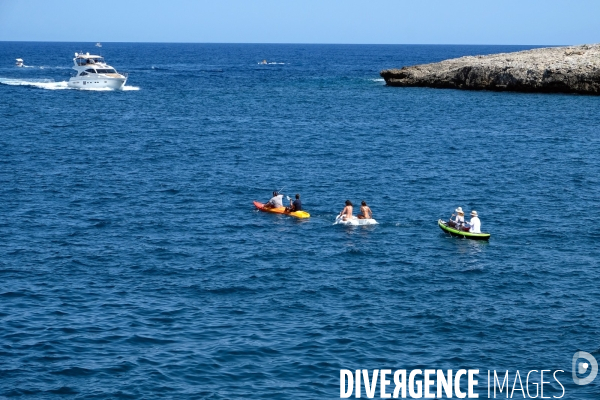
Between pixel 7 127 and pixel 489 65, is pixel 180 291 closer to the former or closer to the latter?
pixel 7 127

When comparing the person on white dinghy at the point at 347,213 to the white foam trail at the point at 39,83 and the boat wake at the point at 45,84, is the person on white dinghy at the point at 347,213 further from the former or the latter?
the white foam trail at the point at 39,83

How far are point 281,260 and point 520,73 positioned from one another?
76236mm

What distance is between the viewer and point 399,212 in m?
44.1

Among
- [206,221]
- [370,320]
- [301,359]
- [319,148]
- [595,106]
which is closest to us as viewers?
[301,359]

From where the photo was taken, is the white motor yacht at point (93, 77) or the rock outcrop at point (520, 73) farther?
the white motor yacht at point (93, 77)

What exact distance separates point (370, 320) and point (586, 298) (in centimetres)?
866

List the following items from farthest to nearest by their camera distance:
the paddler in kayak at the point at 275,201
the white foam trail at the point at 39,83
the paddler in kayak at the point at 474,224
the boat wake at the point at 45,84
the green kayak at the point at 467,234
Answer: the white foam trail at the point at 39,83, the boat wake at the point at 45,84, the paddler in kayak at the point at 275,201, the green kayak at the point at 467,234, the paddler in kayak at the point at 474,224

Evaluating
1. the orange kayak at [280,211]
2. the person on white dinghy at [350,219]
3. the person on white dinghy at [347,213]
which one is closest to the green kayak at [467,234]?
the person on white dinghy at [350,219]

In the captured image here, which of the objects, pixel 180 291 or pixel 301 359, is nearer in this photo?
pixel 301 359

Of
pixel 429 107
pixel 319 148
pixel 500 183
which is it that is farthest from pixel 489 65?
pixel 500 183

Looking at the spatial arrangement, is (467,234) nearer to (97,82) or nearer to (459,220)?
(459,220)

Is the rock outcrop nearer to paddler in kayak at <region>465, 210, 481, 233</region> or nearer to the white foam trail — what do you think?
the white foam trail

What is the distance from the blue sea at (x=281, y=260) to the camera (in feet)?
82.4

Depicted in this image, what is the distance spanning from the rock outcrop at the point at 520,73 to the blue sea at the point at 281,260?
2699 centimetres
